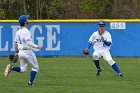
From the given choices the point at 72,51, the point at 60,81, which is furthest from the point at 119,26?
the point at 60,81

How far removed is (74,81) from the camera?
15.0m

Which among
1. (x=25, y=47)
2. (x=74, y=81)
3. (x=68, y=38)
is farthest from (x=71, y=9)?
(x=25, y=47)

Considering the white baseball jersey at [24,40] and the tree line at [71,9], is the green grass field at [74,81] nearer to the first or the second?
the white baseball jersey at [24,40]

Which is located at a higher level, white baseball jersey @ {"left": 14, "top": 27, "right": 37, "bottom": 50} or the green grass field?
white baseball jersey @ {"left": 14, "top": 27, "right": 37, "bottom": 50}

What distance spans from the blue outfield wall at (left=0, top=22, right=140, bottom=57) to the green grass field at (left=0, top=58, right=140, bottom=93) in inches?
183

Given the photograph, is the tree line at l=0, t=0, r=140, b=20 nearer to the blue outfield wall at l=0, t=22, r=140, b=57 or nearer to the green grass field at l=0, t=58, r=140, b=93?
the blue outfield wall at l=0, t=22, r=140, b=57

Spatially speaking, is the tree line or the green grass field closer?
the green grass field

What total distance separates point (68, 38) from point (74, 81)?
10.6m

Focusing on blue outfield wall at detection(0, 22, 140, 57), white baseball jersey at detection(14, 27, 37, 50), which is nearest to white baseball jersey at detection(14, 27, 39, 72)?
white baseball jersey at detection(14, 27, 37, 50)

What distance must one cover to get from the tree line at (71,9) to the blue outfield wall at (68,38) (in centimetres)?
1168

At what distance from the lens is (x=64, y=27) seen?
84.3 feet

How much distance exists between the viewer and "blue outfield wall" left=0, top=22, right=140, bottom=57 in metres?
25.3

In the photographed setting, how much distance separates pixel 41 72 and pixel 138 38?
8559mm

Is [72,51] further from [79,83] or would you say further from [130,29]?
[79,83]
